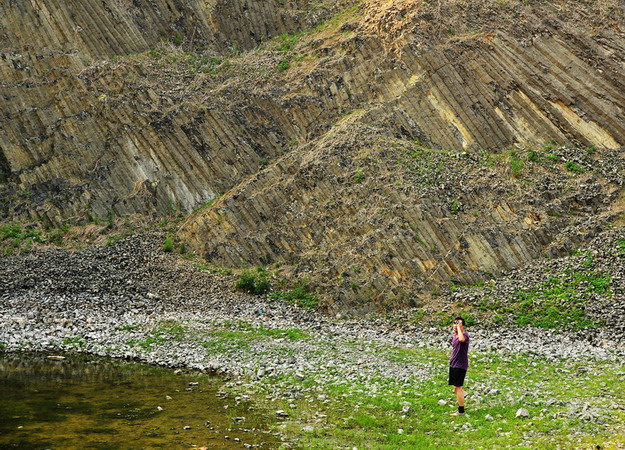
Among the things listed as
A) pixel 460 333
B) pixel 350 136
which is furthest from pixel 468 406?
pixel 350 136

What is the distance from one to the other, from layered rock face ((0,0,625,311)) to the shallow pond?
35.8 feet

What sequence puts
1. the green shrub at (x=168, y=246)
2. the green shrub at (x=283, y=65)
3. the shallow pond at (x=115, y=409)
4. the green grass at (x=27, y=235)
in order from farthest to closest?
the green shrub at (x=283, y=65) < the green shrub at (x=168, y=246) < the green grass at (x=27, y=235) < the shallow pond at (x=115, y=409)

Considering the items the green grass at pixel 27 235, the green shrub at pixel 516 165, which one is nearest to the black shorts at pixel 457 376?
the green shrub at pixel 516 165

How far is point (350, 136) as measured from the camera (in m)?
34.9

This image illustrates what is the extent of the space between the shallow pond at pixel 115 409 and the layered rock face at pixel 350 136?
1092 centimetres

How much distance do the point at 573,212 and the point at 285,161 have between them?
14.4 meters

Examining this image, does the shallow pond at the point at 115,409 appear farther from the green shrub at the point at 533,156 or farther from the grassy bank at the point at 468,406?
the green shrub at the point at 533,156

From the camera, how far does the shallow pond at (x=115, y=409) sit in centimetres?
1326

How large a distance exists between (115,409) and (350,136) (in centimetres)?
2227

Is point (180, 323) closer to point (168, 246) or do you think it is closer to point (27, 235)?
point (168, 246)

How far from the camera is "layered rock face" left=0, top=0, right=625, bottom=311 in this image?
29780 millimetres

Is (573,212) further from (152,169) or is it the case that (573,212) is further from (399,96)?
(152,169)

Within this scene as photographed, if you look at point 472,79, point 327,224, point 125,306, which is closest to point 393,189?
point 327,224

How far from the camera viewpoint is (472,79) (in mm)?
37438
